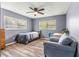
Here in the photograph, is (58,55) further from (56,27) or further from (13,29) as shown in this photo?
(56,27)

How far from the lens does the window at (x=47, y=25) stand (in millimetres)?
6559

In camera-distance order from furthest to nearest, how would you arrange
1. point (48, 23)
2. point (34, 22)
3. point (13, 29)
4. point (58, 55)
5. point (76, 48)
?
point (34, 22) → point (48, 23) → point (13, 29) → point (58, 55) → point (76, 48)

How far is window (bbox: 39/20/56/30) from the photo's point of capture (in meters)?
6.56

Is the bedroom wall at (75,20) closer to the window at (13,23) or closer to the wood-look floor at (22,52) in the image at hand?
the wood-look floor at (22,52)

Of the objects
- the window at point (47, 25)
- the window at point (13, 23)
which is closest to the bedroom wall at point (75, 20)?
the window at point (47, 25)

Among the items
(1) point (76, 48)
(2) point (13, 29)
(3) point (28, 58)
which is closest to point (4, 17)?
(2) point (13, 29)

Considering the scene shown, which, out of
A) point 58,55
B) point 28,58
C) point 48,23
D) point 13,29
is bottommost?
point 28,58

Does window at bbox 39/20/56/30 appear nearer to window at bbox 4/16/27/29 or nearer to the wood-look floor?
window at bbox 4/16/27/29

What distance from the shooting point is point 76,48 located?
2.02m

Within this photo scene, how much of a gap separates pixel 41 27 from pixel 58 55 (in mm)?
5139

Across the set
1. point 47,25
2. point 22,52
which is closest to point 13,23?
point 22,52

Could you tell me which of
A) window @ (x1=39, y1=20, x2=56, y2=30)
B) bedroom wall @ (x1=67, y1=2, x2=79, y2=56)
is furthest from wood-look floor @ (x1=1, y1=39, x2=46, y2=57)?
window @ (x1=39, y1=20, x2=56, y2=30)

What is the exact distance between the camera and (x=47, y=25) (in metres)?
6.89

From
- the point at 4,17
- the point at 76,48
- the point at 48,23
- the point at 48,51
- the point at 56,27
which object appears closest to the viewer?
the point at 76,48
